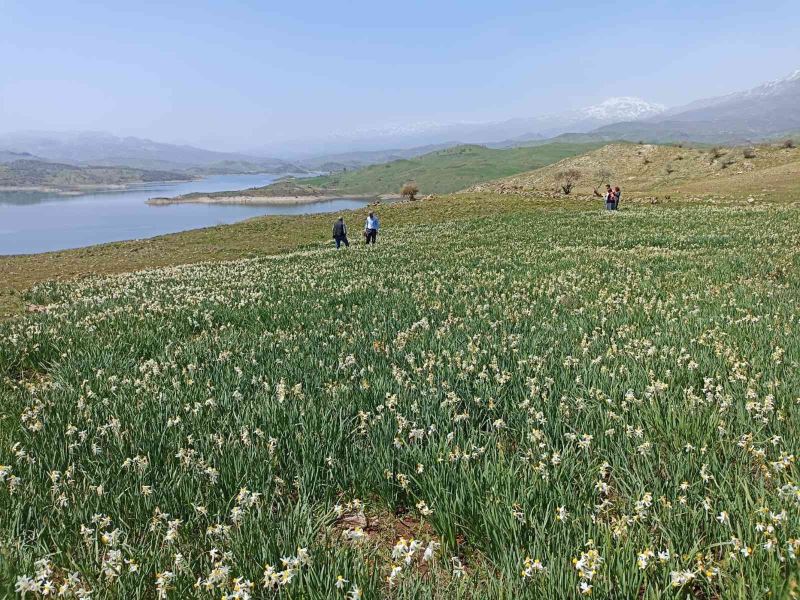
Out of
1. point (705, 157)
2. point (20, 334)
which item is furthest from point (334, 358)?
point (705, 157)

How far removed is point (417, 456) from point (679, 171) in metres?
86.8

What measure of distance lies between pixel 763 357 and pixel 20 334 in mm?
12539

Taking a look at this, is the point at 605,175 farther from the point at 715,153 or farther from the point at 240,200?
the point at 240,200

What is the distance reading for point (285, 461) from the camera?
448cm

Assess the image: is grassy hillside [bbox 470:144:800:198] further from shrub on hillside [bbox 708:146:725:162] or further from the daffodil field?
the daffodil field

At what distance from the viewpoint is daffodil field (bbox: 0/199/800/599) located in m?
2.92

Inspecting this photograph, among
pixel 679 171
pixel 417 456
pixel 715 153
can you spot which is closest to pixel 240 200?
pixel 679 171

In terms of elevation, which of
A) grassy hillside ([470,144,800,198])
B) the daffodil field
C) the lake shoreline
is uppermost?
the lake shoreline

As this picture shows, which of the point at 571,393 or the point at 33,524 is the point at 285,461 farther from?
the point at 571,393

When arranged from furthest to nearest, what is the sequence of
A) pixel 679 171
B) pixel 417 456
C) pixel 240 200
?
1. pixel 240 200
2. pixel 679 171
3. pixel 417 456

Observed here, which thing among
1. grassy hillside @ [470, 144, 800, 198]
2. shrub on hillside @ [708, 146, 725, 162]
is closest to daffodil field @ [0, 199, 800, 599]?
grassy hillside @ [470, 144, 800, 198]

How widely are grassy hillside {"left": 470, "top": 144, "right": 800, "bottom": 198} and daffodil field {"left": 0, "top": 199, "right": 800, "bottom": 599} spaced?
52.2m

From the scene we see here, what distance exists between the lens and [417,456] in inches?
167

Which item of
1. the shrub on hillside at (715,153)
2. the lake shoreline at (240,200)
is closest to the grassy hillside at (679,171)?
the shrub on hillside at (715,153)
